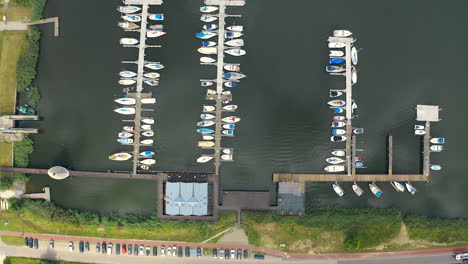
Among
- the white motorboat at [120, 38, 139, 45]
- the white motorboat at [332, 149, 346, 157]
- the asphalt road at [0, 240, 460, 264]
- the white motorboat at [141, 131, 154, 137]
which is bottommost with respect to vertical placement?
the asphalt road at [0, 240, 460, 264]

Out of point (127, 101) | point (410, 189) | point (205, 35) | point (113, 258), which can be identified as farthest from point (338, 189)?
point (113, 258)

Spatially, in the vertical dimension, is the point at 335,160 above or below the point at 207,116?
below

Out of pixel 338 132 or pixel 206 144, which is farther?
pixel 338 132

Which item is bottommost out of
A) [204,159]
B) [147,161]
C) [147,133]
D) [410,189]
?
[410,189]

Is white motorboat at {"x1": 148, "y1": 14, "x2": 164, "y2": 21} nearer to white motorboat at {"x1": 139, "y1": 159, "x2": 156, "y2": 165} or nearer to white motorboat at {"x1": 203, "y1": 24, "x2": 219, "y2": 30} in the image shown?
white motorboat at {"x1": 203, "y1": 24, "x2": 219, "y2": 30}

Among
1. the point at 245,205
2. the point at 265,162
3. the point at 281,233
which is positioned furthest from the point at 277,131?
the point at 281,233

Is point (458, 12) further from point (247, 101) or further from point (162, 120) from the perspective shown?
point (162, 120)

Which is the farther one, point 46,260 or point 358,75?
point 358,75

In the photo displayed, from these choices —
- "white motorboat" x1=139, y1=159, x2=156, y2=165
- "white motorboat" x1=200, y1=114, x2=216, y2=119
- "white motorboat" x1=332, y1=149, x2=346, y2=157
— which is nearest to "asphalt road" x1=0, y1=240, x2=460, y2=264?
"white motorboat" x1=139, y1=159, x2=156, y2=165

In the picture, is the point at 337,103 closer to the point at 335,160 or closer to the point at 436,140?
the point at 335,160
